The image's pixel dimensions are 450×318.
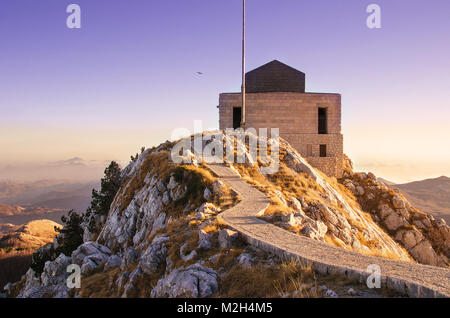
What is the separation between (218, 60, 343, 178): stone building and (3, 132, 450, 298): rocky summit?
5.35m

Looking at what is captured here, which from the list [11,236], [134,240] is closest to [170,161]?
[134,240]

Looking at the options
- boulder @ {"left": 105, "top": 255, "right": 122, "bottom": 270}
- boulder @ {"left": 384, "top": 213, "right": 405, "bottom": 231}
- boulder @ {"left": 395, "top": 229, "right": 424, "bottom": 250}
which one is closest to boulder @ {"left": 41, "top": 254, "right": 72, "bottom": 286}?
boulder @ {"left": 105, "top": 255, "right": 122, "bottom": 270}

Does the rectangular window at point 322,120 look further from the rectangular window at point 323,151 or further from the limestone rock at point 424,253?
the limestone rock at point 424,253

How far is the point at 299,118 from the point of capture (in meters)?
41.1

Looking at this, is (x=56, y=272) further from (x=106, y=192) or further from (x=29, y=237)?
(x=29, y=237)

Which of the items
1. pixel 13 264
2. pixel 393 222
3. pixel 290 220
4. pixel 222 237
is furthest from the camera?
pixel 13 264

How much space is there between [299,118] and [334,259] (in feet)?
109

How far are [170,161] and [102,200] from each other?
1184 cm

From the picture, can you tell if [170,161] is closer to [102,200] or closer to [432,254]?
[102,200]

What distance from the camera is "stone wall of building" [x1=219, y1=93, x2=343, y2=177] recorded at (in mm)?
40906

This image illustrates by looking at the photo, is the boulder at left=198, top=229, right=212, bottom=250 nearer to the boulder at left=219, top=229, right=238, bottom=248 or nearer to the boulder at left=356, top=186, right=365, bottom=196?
the boulder at left=219, top=229, right=238, bottom=248

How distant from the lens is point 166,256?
1269 centimetres

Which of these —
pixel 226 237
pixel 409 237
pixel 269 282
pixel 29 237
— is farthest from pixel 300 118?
pixel 29 237

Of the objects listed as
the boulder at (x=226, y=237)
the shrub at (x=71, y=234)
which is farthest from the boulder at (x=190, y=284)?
the shrub at (x=71, y=234)
